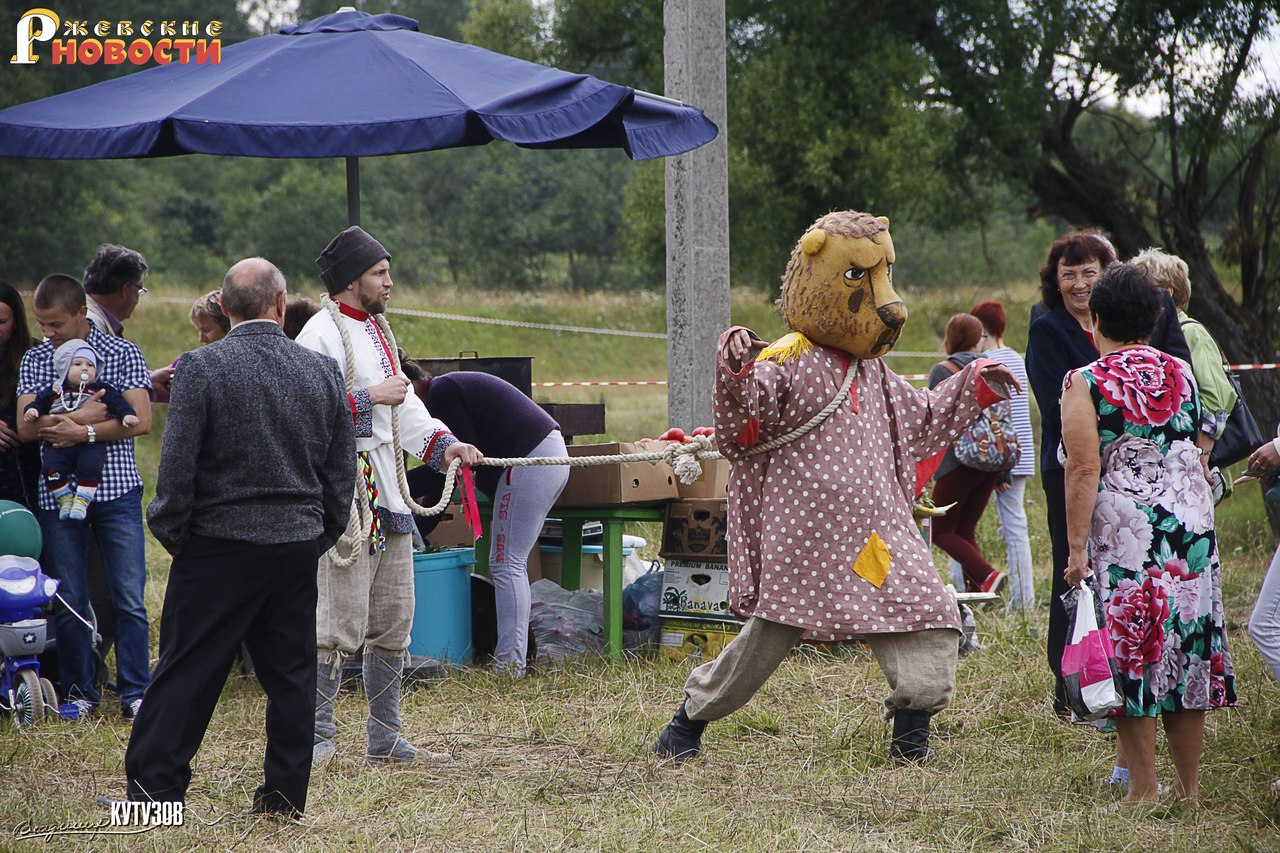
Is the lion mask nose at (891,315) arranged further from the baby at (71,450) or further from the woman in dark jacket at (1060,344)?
the baby at (71,450)

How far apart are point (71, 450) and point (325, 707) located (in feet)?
5.12

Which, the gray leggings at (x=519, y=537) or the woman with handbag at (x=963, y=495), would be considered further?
the woman with handbag at (x=963, y=495)

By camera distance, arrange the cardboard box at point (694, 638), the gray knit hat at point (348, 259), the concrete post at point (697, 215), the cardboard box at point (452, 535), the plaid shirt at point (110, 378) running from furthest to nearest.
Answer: the cardboard box at point (452, 535) < the concrete post at point (697, 215) < the cardboard box at point (694, 638) < the plaid shirt at point (110, 378) < the gray knit hat at point (348, 259)

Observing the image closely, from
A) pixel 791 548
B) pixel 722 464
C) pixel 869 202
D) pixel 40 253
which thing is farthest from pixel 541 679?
pixel 40 253

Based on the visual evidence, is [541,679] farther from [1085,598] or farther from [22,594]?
[1085,598]

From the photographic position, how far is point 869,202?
15.1 meters

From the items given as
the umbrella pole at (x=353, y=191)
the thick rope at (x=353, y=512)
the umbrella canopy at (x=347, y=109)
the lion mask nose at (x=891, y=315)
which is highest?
the umbrella canopy at (x=347, y=109)

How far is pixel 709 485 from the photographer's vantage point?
6.34 metres

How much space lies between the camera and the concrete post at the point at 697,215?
650 centimetres

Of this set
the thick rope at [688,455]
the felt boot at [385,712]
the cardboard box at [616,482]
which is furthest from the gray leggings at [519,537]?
the felt boot at [385,712]

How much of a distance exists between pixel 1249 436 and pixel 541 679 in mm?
2948

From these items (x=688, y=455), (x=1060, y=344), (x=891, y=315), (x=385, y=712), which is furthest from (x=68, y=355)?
(x=1060, y=344)

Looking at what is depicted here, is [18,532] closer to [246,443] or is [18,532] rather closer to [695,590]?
[246,443]

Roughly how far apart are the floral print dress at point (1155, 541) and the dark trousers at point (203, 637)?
88.6 inches
